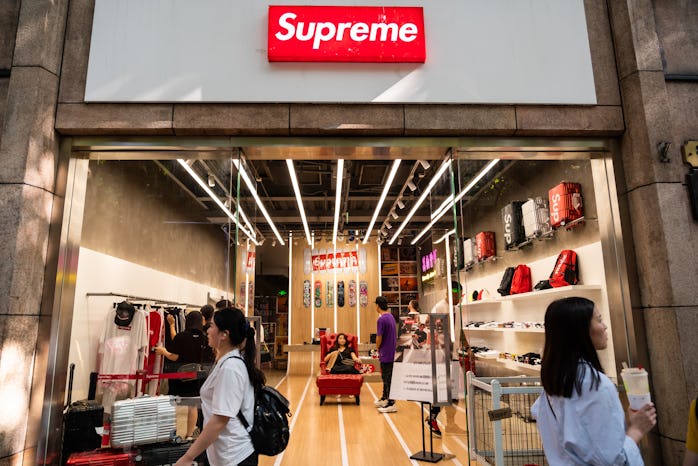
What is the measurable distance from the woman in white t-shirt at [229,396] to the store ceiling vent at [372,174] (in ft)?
22.7

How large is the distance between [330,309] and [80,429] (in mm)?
10331

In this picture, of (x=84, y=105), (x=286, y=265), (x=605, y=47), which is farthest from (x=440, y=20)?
(x=286, y=265)

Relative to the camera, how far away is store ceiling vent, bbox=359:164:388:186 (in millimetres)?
8932

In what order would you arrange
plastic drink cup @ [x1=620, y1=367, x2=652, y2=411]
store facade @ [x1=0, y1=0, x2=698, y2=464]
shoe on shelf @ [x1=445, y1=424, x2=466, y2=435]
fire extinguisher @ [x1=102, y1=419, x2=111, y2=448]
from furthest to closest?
1. shoe on shelf @ [x1=445, y1=424, x2=466, y2=435]
2. fire extinguisher @ [x1=102, y1=419, x2=111, y2=448]
3. store facade @ [x1=0, y1=0, x2=698, y2=464]
4. plastic drink cup @ [x1=620, y1=367, x2=652, y2=411]

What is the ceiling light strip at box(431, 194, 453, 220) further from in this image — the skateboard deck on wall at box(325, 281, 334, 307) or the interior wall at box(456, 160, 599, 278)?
the skateboard deck on wall at box(325, 281, 334, 307)

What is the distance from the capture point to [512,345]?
6234 millimetres

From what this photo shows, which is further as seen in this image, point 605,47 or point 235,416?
point 605,47

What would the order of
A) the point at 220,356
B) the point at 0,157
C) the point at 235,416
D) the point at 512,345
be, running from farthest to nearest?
the point at 512,345 → the point at 0,157 → the point at 220,356 → the point at 235,416

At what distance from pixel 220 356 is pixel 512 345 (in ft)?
16.7

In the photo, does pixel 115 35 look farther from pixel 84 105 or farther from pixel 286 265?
pixel 286 265

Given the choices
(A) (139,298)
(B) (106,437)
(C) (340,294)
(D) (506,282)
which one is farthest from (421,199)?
(B) (106,437)

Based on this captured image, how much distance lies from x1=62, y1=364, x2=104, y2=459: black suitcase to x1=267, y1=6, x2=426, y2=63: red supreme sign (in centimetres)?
330

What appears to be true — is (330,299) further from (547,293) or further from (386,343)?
(547,293)

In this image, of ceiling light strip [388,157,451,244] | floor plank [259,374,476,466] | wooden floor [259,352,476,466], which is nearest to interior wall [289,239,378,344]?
ceiling light strip [388,157,451,244]
